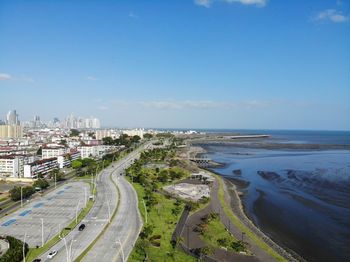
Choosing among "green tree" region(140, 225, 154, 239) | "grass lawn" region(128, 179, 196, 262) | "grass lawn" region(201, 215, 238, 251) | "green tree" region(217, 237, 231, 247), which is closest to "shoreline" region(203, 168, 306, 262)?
"grass lawn" region(201, 215, 238, 251)

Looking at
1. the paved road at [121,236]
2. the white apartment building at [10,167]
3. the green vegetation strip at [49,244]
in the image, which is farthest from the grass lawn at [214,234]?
the white apartment building at [10,167]

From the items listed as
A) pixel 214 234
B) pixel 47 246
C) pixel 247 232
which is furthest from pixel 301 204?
pixel 47 246

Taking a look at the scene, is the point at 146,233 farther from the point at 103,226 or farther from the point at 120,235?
the point at 103,226

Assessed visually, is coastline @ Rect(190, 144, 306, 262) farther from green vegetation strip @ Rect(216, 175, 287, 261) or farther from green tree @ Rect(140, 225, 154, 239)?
green tree @ Rect(140, 225, 154, 239)

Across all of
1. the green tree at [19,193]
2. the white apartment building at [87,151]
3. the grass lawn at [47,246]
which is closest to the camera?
the grass lawn at [47,246]

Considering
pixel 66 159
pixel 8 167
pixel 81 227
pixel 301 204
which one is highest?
pixel 66 159

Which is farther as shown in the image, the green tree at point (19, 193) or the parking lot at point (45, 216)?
the green tree at point (19, 193)

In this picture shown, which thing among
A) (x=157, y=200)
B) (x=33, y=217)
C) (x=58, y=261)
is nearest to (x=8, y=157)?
(x=33, y=217)

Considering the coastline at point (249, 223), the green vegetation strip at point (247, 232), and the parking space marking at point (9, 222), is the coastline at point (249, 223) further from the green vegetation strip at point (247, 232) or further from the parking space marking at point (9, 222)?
the parking space marking at point (9, 222)
